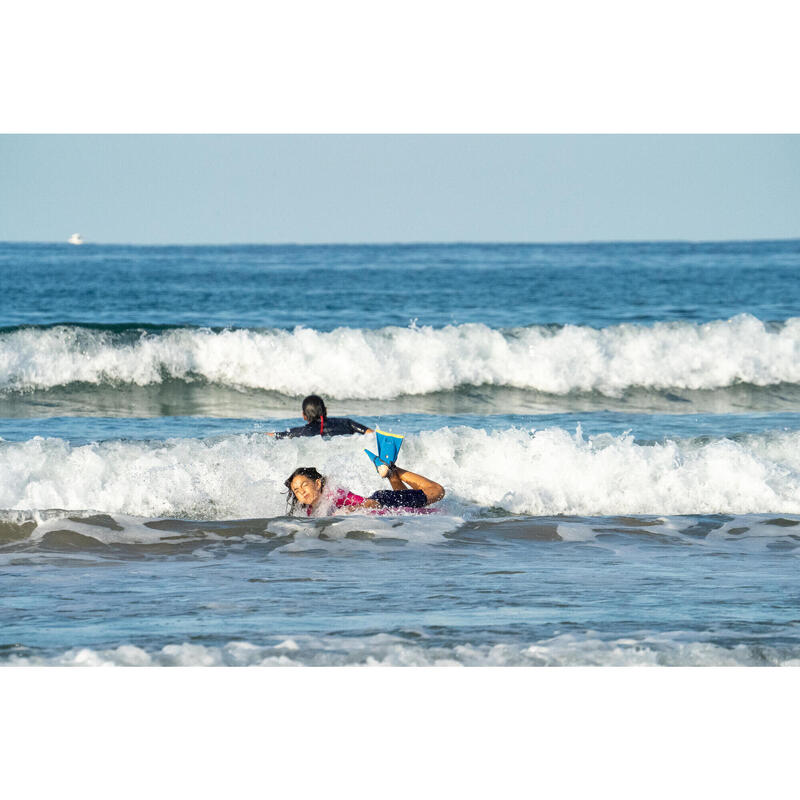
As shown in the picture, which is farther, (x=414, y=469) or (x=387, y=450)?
(x=414, y=469)

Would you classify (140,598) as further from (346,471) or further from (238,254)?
(238,254)

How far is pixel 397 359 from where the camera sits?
51.5 ft

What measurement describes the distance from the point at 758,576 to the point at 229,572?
380 centimetres

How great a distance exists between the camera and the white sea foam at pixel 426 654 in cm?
595

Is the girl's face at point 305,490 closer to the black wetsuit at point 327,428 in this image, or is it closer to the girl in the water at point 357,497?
the girl in the water at point 357,497

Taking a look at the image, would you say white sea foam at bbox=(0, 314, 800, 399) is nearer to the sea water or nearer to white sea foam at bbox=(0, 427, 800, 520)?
the sea water

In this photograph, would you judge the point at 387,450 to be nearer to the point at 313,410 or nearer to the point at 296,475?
the point at 313,410

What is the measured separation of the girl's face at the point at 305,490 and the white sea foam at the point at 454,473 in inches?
24.9

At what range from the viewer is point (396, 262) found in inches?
1476

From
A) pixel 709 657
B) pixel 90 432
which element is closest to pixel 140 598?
pixel 709 657

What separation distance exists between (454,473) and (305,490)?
2.16 metres

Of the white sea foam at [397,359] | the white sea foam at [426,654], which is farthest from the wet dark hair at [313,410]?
the white sea foam at [397,359]

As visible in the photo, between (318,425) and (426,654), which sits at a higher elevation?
(318,425)

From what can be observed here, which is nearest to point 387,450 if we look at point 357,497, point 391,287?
point 357,497
